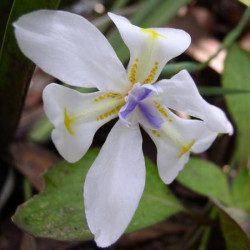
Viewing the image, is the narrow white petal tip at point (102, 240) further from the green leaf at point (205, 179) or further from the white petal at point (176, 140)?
the green leaf at point (205, 179)

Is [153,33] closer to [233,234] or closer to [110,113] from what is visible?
[110,113]

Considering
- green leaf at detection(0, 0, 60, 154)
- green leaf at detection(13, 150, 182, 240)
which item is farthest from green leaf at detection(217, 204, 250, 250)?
green leaf at detection(0, 0, 60, 154)

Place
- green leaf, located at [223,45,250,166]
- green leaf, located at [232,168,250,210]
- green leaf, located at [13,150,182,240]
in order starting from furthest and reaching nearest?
1. green leaf, located at [223,45,250,166]
2. green leaf, located at [232,168,250,210]
3. green leaf, located at [13,150,182,240]

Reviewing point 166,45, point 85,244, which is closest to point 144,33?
point 166,45

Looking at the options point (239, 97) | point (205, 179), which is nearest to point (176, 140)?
point (205, 179)

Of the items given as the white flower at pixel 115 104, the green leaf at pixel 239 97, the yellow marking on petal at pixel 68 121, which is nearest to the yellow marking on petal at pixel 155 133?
the white flower at pixel 115 104

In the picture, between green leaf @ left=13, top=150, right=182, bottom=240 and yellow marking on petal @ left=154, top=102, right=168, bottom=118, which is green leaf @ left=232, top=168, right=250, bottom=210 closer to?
green leaf @ left=13, top=150, right=182, bottom=240
